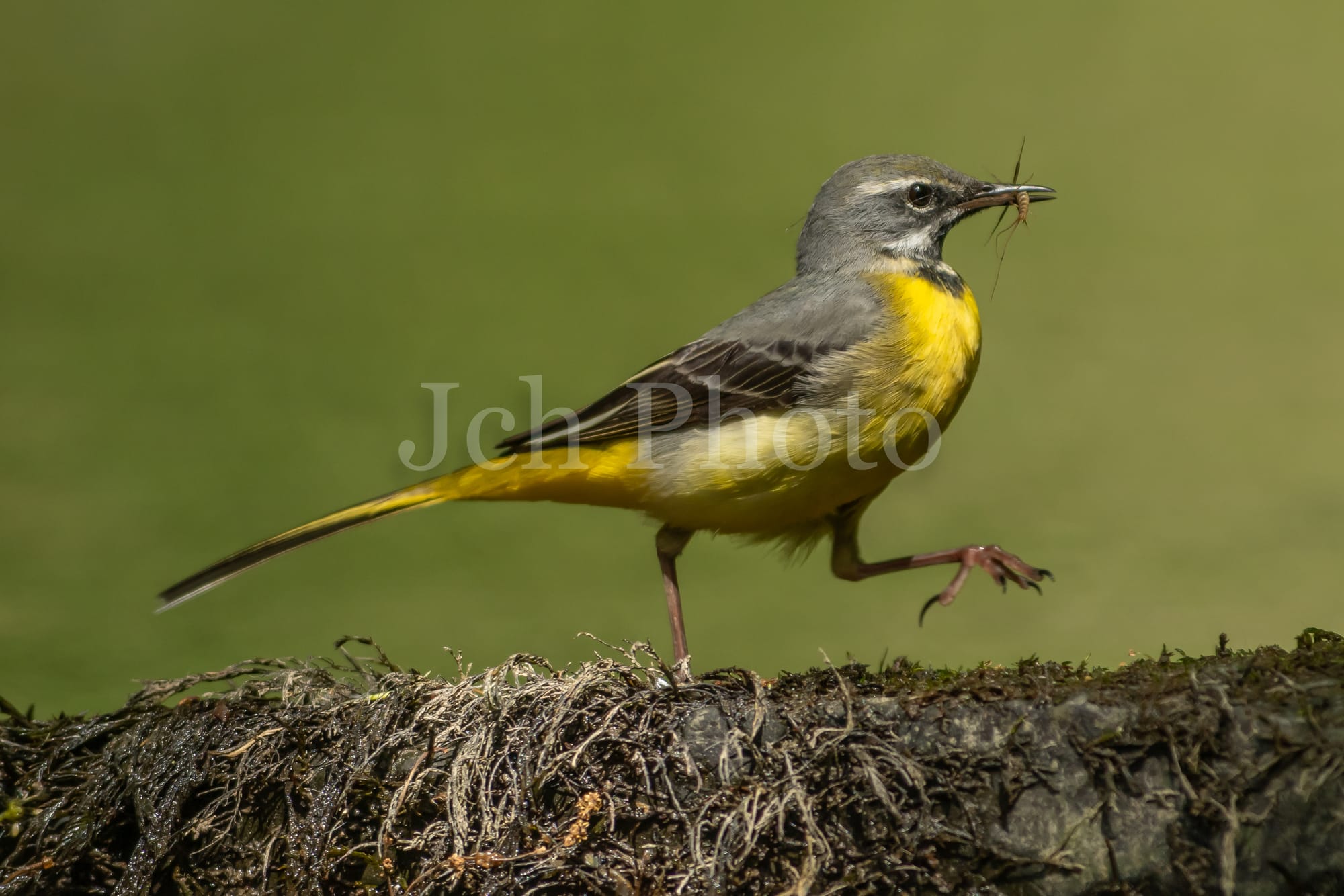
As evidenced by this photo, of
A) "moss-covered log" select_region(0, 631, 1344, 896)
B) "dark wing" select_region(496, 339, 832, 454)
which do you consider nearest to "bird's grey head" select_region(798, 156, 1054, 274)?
"dark wing" select_region(496, 339, 832, 454)

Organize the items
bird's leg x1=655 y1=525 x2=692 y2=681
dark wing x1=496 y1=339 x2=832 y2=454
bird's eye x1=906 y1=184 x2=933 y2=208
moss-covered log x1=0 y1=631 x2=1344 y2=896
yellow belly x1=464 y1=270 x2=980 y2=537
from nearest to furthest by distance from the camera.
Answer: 1. moss-covered log x1=0 y1=631 x2=1344 y2=896
2. yellow belly x1=464 y1=270 x2=980 y2=537
3. dark wing x1=496 y1=339 x2=832 y2=454
4. bird's leg x1=655 y1=525 x2=692 y2=681
5. bird's eye x1=906 y1=184 x2=933 y2=208

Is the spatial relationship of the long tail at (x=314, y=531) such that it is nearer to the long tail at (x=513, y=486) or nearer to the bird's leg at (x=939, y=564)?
the long tail at (x=513, y=486)

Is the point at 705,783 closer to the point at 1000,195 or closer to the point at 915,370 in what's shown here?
the point at 915,370

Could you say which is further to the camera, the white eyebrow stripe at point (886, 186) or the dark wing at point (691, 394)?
the white eyebrow stripe at point (886, 186)

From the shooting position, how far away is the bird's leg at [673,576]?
3.86m

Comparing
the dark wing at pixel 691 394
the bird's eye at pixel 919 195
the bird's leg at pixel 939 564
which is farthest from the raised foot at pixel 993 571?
the bird's eye at pixel 919 195

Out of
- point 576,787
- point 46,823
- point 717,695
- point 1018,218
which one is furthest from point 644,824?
point 1018,218

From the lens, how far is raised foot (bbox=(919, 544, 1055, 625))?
366 cm

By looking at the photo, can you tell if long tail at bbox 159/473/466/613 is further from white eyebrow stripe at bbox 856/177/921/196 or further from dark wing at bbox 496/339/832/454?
white eyebrow stripe at bbox 856/177/921/196

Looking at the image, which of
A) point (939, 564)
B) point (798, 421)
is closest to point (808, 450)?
point (798, 421)

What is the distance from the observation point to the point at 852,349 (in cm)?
359

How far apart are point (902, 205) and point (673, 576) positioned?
5.50 feet

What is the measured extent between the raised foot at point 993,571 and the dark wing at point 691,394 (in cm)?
85

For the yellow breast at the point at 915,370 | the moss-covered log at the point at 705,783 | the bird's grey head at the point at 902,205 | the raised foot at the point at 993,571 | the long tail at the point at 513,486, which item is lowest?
the moss-covered log at the point at 705,783
